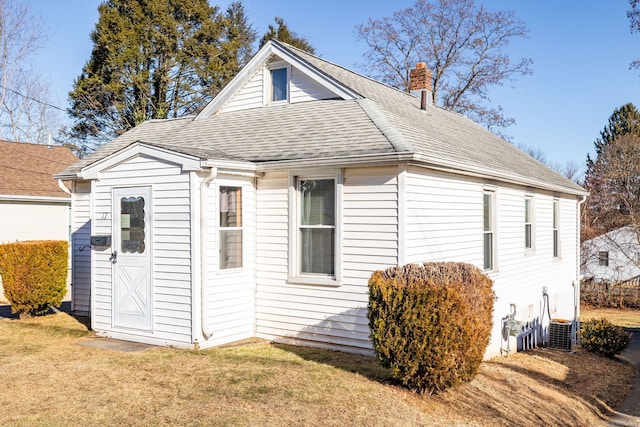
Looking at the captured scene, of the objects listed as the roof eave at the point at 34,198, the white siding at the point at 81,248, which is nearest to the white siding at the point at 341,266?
the white siding at the point at 81,248

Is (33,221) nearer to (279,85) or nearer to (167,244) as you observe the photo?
(279,85)

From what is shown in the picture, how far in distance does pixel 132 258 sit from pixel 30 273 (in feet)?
11.3

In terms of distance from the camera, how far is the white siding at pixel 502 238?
9.08m

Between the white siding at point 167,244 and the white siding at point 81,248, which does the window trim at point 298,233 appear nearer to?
the white siding at point 167,244

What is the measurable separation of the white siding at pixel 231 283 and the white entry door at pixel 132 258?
105 centimetres

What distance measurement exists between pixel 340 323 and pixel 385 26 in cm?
2584

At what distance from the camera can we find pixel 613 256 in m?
35.0

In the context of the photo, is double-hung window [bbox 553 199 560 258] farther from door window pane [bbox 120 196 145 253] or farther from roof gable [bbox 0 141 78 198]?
roof gable [bbox 0 141 78 198]

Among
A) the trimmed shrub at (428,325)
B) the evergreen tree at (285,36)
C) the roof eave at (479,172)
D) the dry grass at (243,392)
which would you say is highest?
the evergreen tree at (285,36)

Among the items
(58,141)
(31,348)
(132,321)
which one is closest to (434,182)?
(132,321)

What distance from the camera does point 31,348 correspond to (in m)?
8.84

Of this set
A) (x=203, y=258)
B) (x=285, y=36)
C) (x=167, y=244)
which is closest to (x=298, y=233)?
(x=203, y=258)

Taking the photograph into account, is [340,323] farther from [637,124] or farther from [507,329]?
[637,124]

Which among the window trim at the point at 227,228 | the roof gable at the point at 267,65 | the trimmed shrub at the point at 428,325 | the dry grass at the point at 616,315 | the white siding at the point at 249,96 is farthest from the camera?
the dry grass at the point at 616,315
